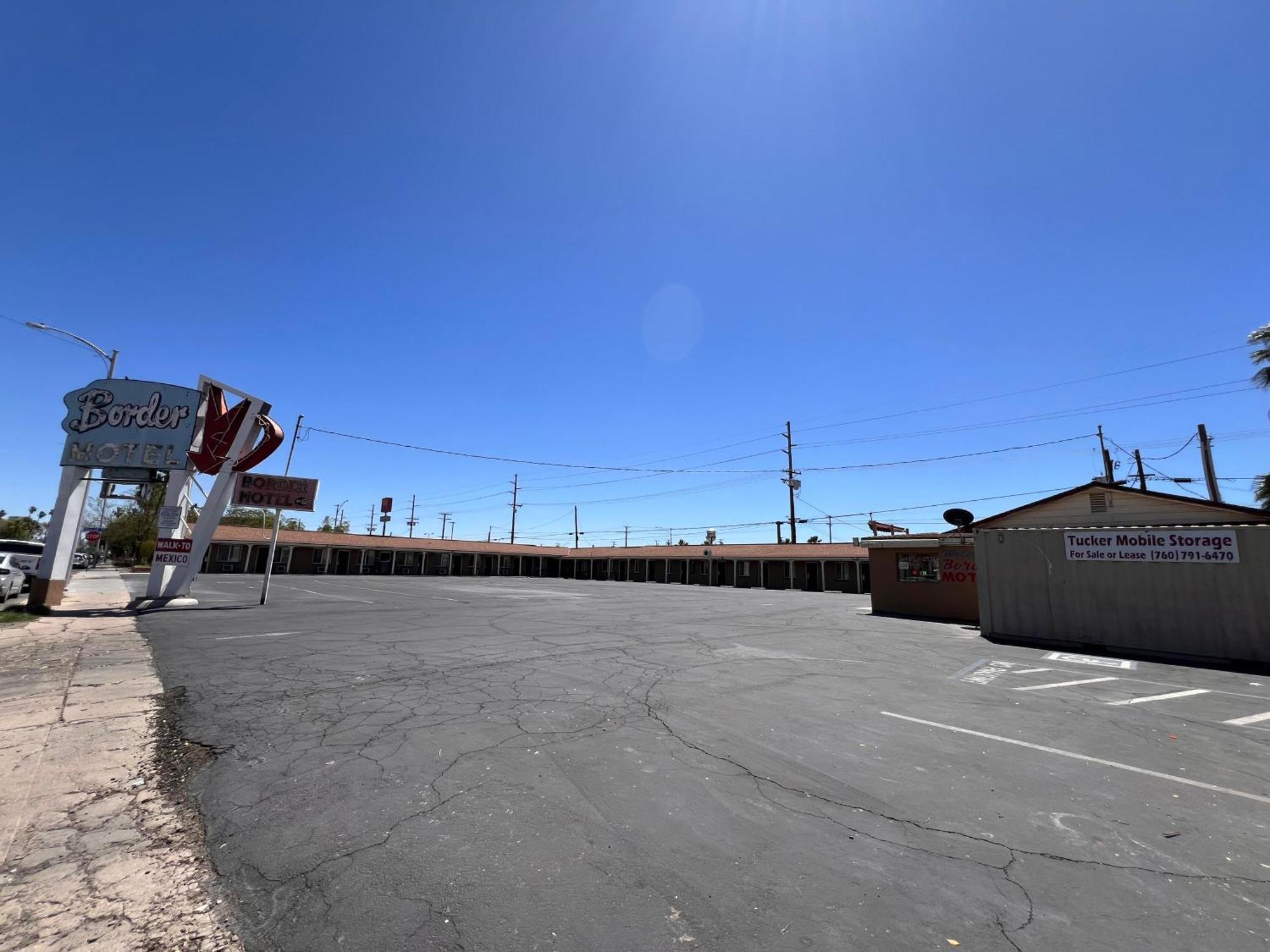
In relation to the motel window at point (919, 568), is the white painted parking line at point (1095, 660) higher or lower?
lower

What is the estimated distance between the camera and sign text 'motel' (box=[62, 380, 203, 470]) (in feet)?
54.5

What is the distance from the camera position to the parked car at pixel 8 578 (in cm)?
1698

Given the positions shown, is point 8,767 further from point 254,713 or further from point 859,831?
point 859,831

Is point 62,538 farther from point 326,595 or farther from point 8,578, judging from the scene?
point 326,595

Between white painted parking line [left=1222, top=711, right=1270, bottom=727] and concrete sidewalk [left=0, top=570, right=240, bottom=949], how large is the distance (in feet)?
35.1

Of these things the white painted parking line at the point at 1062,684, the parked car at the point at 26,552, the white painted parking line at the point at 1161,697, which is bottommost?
the white painted parking line at the point at 1161,697

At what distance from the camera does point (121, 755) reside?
16.3 ft

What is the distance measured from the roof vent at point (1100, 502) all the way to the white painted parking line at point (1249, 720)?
485 inches

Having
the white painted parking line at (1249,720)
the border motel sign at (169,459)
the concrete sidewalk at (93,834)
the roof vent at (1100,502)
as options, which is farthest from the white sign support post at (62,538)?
the roof vent at (1100,502)

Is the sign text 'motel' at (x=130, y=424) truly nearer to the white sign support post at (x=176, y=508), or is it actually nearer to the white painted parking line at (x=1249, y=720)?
the white sign support post at (x=176, y=508)

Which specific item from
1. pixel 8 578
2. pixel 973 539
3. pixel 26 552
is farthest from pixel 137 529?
pixel 973 539

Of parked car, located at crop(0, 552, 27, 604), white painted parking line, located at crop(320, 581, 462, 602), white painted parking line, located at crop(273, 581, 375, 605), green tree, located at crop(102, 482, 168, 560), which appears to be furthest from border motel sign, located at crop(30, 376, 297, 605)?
green tree, located at crop(102, 482, 168, 560)

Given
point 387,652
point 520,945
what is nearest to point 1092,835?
point 520,945

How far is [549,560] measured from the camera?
69562mm
